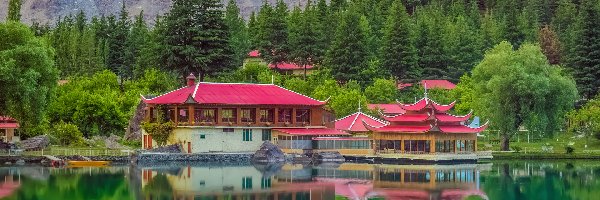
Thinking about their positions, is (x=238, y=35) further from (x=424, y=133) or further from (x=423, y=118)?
(x=424, y=133)

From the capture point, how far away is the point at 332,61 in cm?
8744

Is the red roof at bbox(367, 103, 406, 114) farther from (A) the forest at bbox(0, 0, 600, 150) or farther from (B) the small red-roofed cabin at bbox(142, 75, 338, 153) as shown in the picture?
(B) the small red-roofed cabin at bbox(142, 75, 338, 153)

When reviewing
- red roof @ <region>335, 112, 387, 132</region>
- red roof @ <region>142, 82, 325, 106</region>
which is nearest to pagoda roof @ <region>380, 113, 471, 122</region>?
red roof @ <region>335, 112, 387, 132</region>

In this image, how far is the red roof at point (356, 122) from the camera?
6931 cm

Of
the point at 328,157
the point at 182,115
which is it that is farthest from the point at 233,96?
the point at 328,157

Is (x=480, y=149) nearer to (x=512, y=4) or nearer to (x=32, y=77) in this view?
(x=32, y=77)

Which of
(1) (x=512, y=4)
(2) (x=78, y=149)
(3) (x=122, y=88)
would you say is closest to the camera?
(2) (x=78, y=149)

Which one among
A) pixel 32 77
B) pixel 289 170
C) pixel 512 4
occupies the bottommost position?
pixel 289 170

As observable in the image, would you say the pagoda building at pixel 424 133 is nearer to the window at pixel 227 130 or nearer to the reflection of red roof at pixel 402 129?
the reflection of red roof at pixel 402 129

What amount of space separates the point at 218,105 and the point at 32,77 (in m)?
11.6

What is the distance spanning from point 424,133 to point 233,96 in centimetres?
1202

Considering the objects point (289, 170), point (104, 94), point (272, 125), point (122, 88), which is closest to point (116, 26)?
point (122, 88)

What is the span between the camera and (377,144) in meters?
66.6

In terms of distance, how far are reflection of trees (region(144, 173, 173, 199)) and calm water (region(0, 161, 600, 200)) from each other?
38 millimetres
